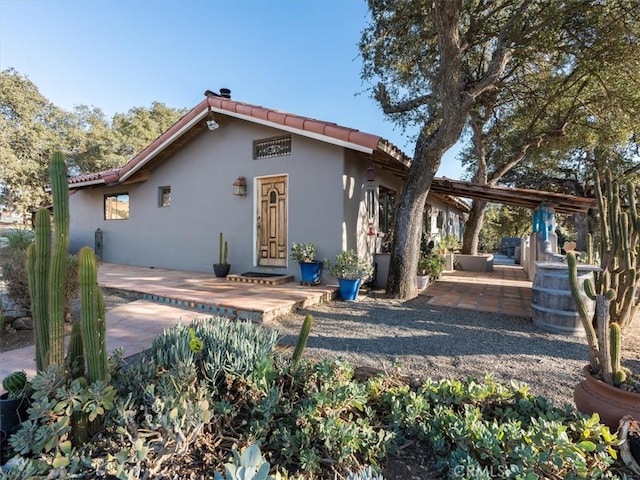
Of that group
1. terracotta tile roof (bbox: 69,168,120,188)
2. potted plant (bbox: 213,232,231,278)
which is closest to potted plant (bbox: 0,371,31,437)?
potted plant (bbox: 213,232,231,278)

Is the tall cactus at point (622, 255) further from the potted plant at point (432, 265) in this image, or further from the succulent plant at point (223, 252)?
the succulent plant at point (223, 252)

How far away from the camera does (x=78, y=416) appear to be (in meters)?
1.70

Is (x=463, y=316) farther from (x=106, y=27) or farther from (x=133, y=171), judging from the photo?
(x=106, y=27)

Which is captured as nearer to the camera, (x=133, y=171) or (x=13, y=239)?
(x=13, y=239)

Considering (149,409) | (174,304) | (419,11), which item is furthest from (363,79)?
(149,409)

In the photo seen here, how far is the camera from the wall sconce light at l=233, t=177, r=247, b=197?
7.74 meters

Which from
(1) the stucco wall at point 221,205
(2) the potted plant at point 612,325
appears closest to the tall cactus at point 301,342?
(2) the potted plant at point 612,325

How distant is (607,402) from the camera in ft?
6.43

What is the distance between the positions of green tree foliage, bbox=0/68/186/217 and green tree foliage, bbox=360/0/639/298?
16.8 meters

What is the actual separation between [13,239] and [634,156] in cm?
2330

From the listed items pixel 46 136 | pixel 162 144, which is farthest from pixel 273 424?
pixel 46 136

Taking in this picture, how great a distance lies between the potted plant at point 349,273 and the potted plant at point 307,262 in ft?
1.93

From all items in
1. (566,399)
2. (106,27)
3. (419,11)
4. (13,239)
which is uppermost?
(106,27)

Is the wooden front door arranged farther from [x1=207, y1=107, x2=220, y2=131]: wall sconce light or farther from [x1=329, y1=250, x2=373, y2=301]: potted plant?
[x1=329, y1=250, x2=373, y2=301]: potted plant
